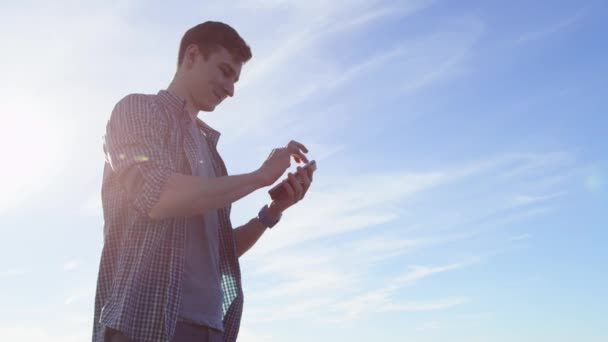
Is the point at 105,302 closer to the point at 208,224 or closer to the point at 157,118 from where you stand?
the point at 208,224

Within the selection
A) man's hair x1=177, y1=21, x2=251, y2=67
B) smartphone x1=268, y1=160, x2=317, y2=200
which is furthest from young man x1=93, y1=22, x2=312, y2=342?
man's hair x1=177, y1=21, x2=251, y2=67

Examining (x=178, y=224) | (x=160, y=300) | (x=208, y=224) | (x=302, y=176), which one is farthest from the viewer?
(x=302, y=176)

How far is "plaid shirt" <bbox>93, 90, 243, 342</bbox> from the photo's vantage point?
11.4ft

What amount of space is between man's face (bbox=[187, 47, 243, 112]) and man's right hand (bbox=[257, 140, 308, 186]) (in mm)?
797

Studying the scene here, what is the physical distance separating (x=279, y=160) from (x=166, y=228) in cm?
86

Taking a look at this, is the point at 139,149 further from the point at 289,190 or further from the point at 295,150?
the point at 289,190

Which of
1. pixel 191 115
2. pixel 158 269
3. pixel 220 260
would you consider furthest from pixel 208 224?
pixel 191 115

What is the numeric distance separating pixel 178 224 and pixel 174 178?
35 cm

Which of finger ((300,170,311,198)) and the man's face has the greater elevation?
the man's face

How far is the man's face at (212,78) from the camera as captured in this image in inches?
183

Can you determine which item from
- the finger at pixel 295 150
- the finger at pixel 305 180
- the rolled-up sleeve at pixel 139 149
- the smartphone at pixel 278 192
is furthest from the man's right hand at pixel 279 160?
the rolled-up sleeve at pixel 139 149

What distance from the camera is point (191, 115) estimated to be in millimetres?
4605

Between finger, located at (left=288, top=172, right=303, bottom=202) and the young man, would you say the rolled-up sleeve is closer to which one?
the young man

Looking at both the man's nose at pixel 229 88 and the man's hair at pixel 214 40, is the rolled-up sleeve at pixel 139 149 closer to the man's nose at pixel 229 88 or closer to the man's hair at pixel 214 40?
the man's nose at pixel 229 88
